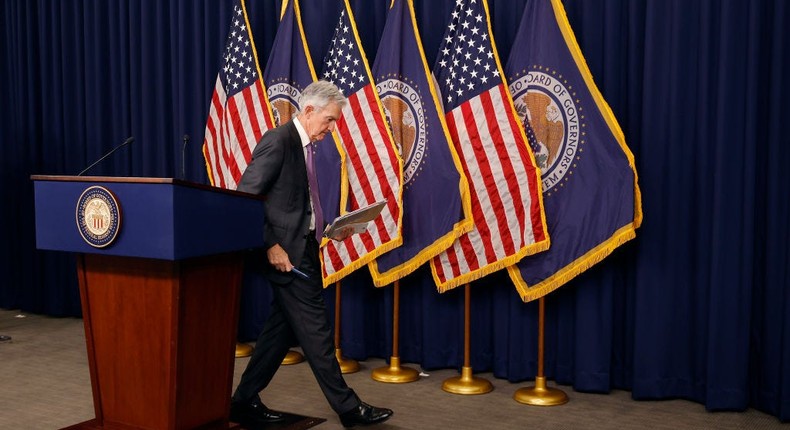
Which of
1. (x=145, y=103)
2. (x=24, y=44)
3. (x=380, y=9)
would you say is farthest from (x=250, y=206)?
(x=24, y=44)

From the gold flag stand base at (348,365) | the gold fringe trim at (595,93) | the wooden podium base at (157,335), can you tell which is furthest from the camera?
the gold flag stand base at (348,365)

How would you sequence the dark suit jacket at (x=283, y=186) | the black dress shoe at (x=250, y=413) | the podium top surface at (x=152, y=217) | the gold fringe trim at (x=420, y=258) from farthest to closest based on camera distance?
the gold fringe trim at (x=420, y=258), the black dress shoe at (x=250, y=413), the dark suit jacket at (x=283, y=186), the podium top surface at (x=152, y=217)

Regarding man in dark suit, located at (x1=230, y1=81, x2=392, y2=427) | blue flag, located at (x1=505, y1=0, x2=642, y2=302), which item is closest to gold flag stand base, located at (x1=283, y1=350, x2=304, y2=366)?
man in dark suit, located at (x1=230, y1=81, x2=392, y2=427)

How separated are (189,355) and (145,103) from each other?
3.49m

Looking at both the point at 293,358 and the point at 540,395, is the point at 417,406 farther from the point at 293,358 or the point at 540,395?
the point at 293,358

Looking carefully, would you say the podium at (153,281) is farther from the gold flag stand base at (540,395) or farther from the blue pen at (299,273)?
the gold flag stand base at (540,395)

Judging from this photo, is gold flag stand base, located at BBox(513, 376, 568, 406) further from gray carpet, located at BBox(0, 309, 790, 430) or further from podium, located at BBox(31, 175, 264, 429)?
podium, located at BBox(31, 175, 264, 429)

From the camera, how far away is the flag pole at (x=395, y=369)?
433cm

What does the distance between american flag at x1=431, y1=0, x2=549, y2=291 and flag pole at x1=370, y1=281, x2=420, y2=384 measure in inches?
16.1

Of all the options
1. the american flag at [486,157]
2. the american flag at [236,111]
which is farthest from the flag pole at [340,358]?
the american flag at [236,111]

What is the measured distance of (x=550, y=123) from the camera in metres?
3.93

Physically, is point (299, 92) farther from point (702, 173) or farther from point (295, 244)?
point (702, 173)

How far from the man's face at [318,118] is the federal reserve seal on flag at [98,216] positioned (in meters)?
0.88

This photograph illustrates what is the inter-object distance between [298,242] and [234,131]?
1.85m
